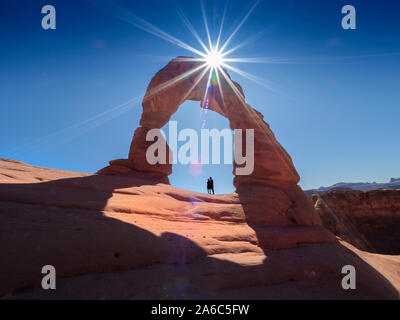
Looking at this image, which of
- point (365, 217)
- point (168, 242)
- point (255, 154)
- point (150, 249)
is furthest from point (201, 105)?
point (365, 217)

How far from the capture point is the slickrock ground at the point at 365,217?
2441cm

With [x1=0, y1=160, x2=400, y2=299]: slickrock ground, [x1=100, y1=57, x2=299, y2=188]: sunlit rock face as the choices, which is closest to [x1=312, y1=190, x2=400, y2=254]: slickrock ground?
[x1=100, y1=57, x2=299, y2=188]: sunlit rock face

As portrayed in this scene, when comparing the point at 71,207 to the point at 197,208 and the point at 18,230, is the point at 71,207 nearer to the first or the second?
the point at 18,230

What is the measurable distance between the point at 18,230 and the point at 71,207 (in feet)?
5.85

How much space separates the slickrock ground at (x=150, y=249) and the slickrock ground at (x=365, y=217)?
2039 cm

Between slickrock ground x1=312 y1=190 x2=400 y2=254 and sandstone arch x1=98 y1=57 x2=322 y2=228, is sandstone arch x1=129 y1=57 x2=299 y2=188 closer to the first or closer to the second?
sandstone arch x1=98 y1=57 x2=322 y2=228

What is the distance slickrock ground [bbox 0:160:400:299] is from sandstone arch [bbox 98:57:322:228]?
3.22ft

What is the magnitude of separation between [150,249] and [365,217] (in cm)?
3149

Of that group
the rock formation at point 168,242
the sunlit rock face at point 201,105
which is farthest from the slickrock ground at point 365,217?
the sunlit rock face at point 201,105

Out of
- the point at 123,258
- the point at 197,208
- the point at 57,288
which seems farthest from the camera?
the point at 197,208

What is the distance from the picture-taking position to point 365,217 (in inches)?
1056

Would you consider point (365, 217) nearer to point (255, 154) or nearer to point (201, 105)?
point (255, 154)

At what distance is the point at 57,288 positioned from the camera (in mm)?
3148
